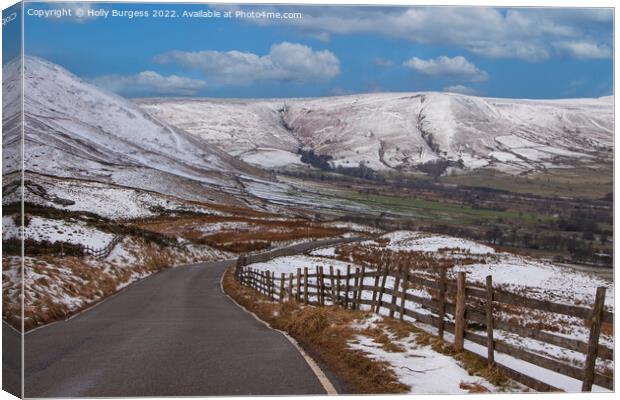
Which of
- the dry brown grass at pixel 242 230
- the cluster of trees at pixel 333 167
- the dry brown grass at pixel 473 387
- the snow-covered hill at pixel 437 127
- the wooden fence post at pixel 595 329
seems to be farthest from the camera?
the dry brown grass at pixel 242 230

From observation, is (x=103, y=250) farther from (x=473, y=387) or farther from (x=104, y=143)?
(x=473, y=387)

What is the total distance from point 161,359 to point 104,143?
491 inches

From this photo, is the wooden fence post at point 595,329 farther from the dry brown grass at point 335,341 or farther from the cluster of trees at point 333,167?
the cluster of trees at point 333,167

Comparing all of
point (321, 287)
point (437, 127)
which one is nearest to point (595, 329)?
point (437, 127)

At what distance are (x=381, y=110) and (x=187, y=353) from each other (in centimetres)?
727

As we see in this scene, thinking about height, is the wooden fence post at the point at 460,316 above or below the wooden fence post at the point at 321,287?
above

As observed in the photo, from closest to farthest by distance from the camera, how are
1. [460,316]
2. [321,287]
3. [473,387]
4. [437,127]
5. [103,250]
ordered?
1. [473,387]
2. [460,316]
3. [437,127]
4. [321,287]
5. [103,250]

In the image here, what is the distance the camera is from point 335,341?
14.7 m

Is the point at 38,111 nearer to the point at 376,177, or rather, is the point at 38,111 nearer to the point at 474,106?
the point at 376,177

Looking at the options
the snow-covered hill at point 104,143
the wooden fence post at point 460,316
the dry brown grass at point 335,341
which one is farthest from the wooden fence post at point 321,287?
the wooden fence post at point 460,316

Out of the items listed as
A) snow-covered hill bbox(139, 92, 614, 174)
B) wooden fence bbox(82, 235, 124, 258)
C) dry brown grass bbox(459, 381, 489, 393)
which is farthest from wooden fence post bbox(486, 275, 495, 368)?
wooden fence bbox(82, 235, 124, 258)

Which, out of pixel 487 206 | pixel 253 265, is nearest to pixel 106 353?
pixel 487 206

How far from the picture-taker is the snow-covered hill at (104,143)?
14.2 meters

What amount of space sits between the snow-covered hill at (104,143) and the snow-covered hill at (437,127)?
1.76 meters
